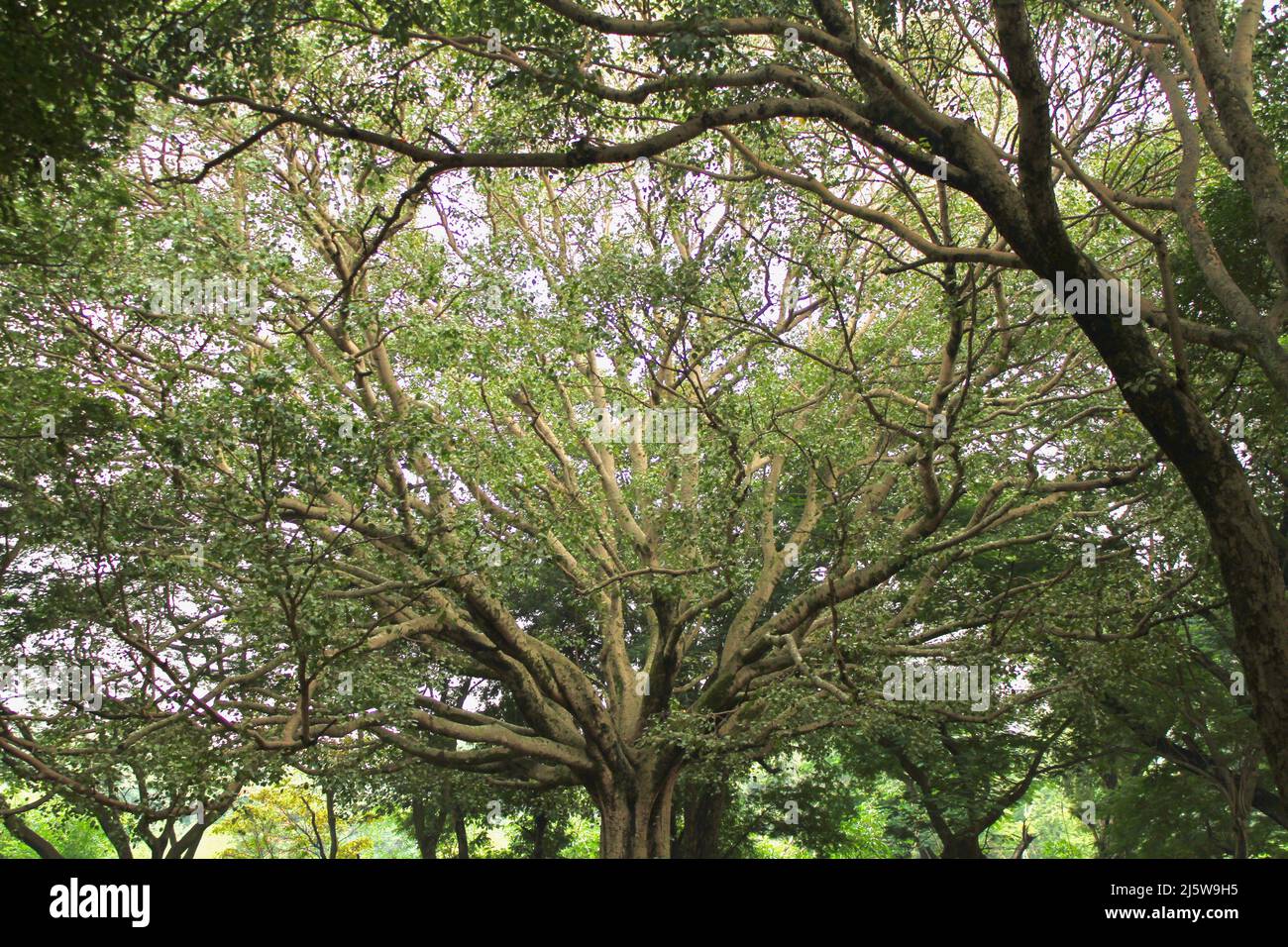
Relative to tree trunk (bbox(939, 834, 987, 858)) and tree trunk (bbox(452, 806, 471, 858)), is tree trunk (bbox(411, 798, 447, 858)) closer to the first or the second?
tree trunk (bbox(452, 806, 471, 858))

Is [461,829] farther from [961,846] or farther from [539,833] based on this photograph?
[961,846]

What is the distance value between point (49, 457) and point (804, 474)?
7.66 metres

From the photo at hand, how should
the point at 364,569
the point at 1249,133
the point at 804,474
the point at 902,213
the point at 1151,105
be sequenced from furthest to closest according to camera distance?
the point at 804,474 < the point at 902,213 < the point at 364,569 < the point at 1151,105 < the point at 1249,133

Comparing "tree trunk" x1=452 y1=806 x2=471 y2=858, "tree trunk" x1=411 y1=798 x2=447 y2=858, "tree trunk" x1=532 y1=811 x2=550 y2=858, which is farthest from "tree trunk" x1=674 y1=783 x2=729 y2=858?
"tree trunk" x1=411 y1=798 x2=447 y2=858

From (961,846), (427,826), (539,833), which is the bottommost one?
(961,846)

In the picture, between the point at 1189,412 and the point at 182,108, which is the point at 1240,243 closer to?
the point at 1189,412

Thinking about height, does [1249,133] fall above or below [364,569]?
above

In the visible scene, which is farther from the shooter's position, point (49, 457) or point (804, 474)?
point (804, 474)

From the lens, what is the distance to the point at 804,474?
11914mm

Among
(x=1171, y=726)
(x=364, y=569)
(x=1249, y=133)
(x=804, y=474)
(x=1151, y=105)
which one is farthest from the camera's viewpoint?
(x=1171, y=726)

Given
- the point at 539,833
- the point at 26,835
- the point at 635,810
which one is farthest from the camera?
the point at 539,833

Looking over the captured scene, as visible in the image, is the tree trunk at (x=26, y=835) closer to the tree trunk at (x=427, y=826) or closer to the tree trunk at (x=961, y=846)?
the tree trunk at (x=427, y=826)

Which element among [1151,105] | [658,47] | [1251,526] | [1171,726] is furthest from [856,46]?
[1171,726]

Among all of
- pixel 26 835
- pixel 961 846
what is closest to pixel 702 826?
pixel 961 846
